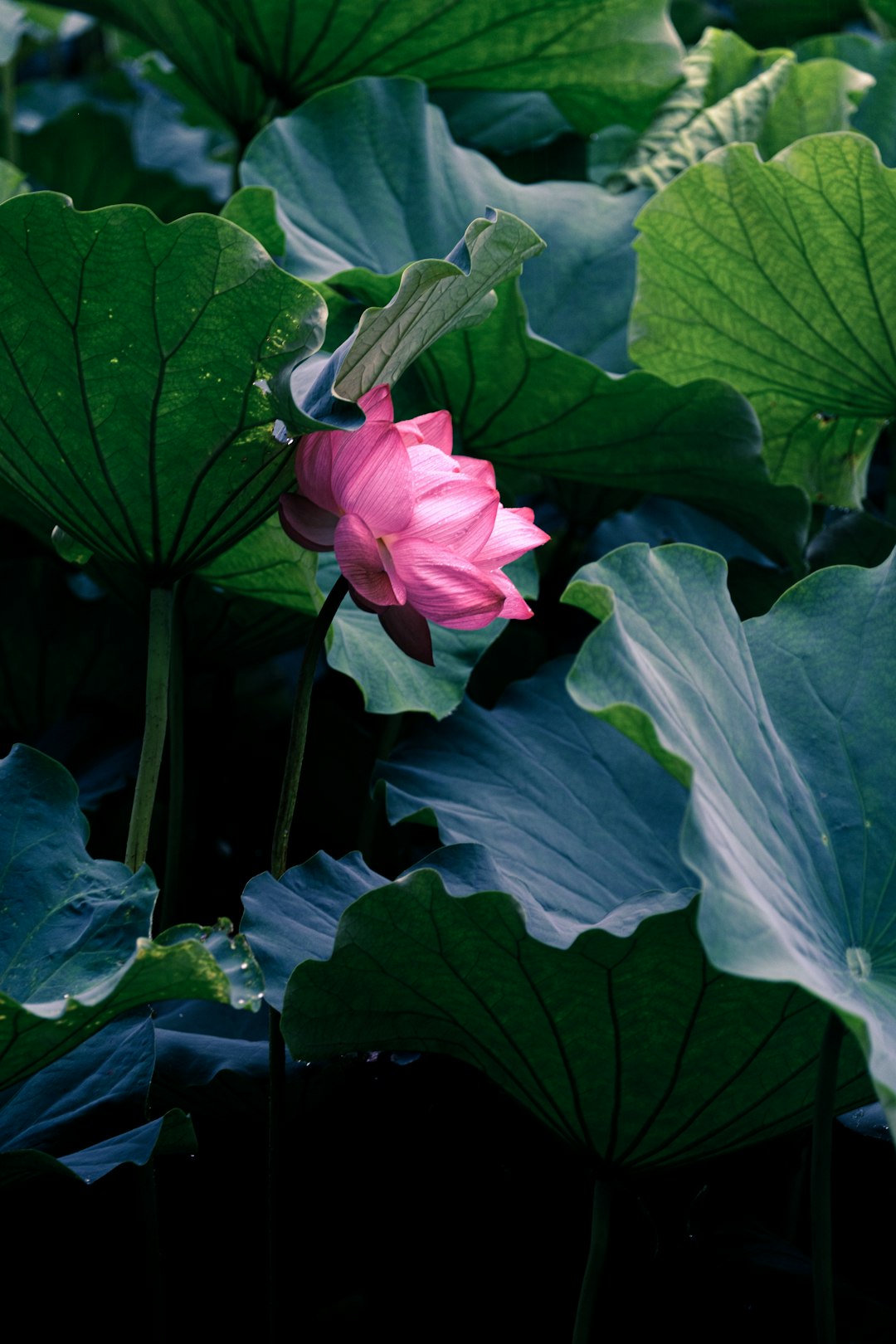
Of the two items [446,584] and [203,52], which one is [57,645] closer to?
[203,52]

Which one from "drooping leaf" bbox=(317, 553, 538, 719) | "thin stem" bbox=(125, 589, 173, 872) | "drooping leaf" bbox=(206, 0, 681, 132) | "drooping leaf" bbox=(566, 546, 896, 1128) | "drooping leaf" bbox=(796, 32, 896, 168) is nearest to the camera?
"drooping leaf" bbox=(566, 546, 896, 1128)

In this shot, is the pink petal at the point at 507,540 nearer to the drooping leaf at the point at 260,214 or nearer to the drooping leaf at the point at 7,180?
the drooping leaf at the point at 260,214

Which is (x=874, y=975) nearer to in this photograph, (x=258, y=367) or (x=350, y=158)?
(x=258, y=367)

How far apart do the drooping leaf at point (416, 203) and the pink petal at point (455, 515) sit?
624mm

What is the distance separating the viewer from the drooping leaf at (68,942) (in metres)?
0.60

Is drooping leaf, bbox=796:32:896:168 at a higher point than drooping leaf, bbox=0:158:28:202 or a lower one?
lower

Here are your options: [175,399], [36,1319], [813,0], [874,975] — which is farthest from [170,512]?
[813,0]

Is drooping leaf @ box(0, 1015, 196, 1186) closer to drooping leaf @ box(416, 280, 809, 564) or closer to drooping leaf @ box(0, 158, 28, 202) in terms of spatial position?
drooping leaf @ box(416, 280, 809, 564)

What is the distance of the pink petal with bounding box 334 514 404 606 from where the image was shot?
2.18 feet

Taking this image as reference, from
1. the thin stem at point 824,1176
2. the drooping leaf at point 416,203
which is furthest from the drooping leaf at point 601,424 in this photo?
the thin stem at point 824,1176

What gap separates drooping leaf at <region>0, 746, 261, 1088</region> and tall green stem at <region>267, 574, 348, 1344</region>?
9cm


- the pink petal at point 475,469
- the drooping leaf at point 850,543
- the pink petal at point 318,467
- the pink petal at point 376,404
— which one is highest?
the pink petal at point 376,404

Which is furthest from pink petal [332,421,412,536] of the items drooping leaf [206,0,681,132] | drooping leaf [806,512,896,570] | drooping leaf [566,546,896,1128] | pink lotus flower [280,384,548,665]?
drooping leaf [206,0,681,132]

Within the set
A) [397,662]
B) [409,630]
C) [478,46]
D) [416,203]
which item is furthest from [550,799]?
[478,46]
